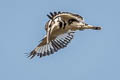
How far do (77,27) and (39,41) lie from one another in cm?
189

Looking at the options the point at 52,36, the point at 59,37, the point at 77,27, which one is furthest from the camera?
the point at 59,37

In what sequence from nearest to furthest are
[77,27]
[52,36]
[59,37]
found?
[77,27]
[52,36]
[59,37]

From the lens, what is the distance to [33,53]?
44.9 ft

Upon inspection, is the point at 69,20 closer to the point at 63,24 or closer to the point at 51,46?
the point at 63,24

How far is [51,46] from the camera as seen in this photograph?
13.6 m

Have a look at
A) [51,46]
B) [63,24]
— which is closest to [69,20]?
[63,24]

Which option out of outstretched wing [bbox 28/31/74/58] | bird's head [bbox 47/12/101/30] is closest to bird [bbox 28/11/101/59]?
bird's head [bbox 47/12/101/30]

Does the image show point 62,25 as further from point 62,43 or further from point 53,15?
point 62,43

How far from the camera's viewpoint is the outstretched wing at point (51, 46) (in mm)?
Result: 13484

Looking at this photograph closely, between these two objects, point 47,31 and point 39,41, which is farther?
point 39,41

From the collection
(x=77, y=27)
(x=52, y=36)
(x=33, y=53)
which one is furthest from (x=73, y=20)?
(x=33, y=53)

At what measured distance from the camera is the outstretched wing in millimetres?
13484

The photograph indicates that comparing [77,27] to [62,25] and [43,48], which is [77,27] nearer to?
[62,25]

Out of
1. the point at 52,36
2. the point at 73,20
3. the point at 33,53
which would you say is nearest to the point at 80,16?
the point at 73,20
